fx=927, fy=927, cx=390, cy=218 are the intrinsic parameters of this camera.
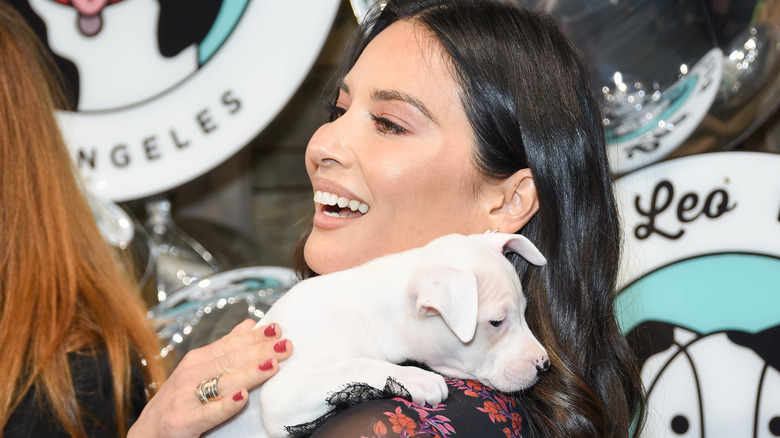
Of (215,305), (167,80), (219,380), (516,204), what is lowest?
(215,305)

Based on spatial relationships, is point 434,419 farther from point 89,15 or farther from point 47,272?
point 89,15

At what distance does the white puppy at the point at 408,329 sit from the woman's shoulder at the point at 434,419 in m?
0.02

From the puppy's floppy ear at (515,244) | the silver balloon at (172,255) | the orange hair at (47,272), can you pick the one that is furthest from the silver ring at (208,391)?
the silver balloon at (172,255)

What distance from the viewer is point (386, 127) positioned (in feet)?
3.61

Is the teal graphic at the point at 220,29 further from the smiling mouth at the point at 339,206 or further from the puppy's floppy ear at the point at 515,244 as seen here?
the puppy's floppy ear at the point at 515,244

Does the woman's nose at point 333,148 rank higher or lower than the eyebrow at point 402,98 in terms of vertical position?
lower

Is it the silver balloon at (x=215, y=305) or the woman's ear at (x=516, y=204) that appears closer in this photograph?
the woman's ear at (x=516, y=204)

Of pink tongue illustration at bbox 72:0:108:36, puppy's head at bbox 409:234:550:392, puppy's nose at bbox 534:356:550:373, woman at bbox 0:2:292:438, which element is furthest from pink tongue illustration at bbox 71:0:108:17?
puppy's nose at bbox 534:356:550:373

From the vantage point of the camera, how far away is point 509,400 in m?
1.02

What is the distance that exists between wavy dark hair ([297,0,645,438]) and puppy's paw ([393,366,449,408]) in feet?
0.61

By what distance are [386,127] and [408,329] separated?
10.1 inches

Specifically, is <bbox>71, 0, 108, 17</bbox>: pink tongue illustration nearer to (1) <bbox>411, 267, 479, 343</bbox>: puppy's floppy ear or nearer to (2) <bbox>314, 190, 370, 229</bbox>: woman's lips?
(2) <bbox>314, 190, 370, 229</bbox>: woman's lips

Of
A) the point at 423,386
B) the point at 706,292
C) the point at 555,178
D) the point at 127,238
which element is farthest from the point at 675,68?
the point at 127,238

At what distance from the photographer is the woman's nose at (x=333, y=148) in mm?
1094
